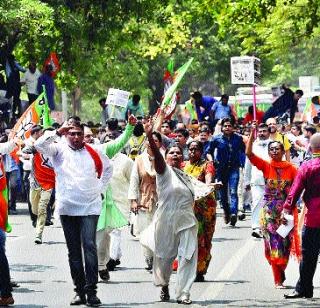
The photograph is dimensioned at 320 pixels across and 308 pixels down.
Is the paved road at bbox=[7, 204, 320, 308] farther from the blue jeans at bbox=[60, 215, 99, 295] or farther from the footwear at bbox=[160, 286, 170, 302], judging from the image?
the blue jeans at bbox=[60, 215, 99, 295]

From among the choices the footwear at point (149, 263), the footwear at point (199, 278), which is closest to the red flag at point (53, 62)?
the footwear at point (149, 263)

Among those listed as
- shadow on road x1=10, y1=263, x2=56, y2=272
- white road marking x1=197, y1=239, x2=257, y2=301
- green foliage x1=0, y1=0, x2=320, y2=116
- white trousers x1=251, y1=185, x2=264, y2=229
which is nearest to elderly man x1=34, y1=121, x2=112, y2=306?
white road marking x1=197, y1=239, x2=257, y2=301

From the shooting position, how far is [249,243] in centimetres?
1923

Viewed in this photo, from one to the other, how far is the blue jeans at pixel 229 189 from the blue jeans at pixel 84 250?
9.50m

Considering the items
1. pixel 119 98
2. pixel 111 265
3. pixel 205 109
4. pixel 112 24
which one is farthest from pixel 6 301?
pixel 112 24

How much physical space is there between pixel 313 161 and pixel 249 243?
622cm

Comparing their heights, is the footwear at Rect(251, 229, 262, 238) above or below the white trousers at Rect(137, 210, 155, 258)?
below

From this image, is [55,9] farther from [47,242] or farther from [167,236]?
[167,236]

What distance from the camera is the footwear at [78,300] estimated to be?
1296 cm

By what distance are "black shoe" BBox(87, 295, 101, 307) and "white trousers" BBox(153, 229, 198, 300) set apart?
65 centimetres

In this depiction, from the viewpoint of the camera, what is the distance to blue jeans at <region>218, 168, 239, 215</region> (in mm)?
22469

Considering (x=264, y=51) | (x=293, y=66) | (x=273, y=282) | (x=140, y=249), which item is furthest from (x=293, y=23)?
(x=293, y=66)

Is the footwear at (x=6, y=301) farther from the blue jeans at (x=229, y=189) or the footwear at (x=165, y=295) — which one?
the blue jeans at (x=229, y=189)

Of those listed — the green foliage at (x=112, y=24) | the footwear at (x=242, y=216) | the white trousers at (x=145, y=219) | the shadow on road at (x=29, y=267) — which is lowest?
the footwear at (x=242, y=216)
